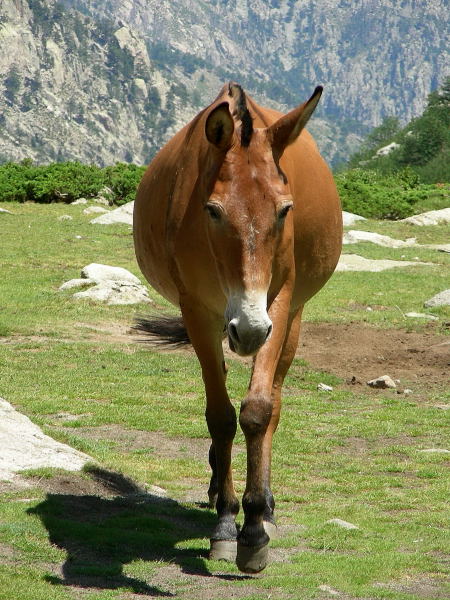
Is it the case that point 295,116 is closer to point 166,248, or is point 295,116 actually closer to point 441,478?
point 166,248

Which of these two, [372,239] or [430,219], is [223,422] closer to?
[372,239]

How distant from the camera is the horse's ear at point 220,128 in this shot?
494 centimetres

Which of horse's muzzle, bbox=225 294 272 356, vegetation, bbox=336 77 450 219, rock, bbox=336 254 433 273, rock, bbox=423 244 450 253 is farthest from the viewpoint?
vegetation, bbox=336 77 450 219

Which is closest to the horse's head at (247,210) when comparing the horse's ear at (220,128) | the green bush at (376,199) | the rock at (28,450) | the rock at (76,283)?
the horse's ear at (220,128)

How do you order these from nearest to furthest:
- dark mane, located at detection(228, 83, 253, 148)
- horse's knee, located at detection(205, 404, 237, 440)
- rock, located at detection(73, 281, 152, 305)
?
dark mane, located at detection(228, 83, 253, 148)
horse's knee, located at detection(205, 404, 237, 440)
rock, located at detection(73, 281, 152, 305)

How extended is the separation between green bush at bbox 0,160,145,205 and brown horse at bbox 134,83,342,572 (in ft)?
88.5

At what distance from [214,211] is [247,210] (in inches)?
7.8

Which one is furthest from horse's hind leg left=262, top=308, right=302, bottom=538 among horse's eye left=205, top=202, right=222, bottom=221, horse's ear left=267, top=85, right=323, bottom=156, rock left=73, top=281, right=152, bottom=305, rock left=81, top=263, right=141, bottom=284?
rock left=81, top=263, right=141, bottom=284

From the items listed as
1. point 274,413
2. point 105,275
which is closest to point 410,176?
point 105,275

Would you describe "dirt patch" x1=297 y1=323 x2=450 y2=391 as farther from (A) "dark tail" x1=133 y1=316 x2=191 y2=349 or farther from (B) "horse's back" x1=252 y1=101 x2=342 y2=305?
(B) "horse's back" x1=252 y1=101 x2=342 y2=305

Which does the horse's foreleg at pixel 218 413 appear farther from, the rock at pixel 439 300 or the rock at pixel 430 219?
the rock at pixel 430 219

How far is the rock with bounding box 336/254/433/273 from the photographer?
2311 centimetres

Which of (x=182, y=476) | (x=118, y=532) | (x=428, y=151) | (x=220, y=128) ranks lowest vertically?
(x=428, y=151)

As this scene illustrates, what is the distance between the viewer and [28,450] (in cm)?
761
